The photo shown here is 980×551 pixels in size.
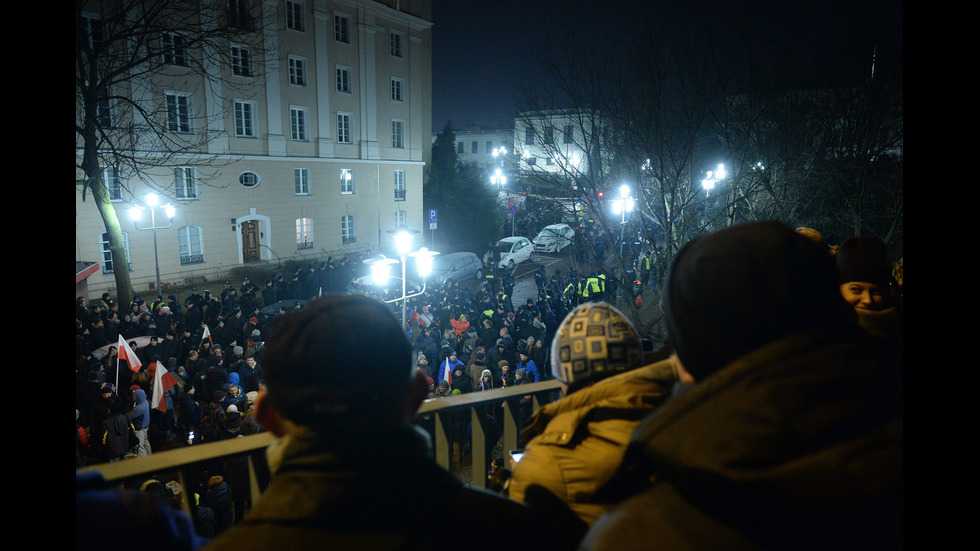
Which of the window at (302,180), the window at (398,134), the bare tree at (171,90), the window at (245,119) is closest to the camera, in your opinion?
the bare tree at (171,90)

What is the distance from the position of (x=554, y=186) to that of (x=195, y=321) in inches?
406

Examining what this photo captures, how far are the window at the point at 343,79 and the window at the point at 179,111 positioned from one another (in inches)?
338

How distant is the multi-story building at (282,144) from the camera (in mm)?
22969

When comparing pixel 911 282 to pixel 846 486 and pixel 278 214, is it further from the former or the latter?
pixel 278 214

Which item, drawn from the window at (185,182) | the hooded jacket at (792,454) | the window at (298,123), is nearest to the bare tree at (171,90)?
the window at (185,182)

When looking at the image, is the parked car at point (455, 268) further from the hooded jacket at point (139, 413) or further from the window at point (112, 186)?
the hooded jacket at point (139, 413)

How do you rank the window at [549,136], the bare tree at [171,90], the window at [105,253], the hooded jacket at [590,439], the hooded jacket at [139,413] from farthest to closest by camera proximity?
1. the window at [105,253]
2. the bare tree at [171,90]
3. the window at [549,136]
4. the hooded jacket at [139,413]
5. the hooded jacket at [590,439]

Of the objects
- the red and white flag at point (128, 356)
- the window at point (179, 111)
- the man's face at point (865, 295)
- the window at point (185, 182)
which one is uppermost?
the window at point (179, 111)

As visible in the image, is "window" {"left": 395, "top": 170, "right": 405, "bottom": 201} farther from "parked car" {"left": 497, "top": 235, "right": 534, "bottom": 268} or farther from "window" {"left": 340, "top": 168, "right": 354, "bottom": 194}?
"parked car" {"left": 497, "top": 235, "right": 534, "bottom": 268}

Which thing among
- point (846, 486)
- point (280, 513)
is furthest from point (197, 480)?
point (846, 486)

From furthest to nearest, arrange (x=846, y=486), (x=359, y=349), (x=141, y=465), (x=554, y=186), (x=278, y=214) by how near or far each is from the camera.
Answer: (x=278, y=214), (x=554, y=186), (x=141, y=465), (x=359, y=349), (x=846, y=486)

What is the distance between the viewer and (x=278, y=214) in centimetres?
2811

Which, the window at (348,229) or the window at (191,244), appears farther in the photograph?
the window at (348,229)

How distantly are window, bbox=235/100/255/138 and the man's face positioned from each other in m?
27.9
